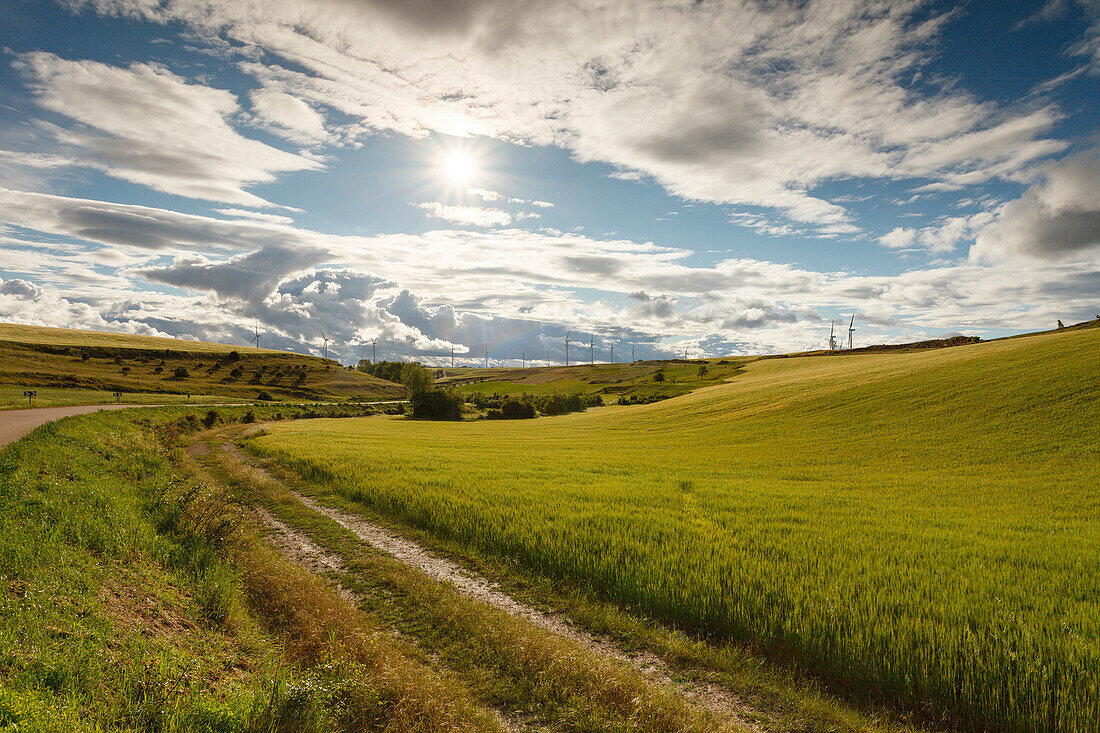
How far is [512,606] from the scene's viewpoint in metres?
9.80

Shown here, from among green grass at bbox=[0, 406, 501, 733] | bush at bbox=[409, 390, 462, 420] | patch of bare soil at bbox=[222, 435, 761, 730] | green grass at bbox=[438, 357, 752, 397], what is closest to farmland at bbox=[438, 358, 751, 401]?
green grass at bbox=[438, 357, 752, 397]

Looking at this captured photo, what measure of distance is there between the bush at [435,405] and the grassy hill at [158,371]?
3124 cm

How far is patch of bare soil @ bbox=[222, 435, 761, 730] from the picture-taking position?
696 centimetres

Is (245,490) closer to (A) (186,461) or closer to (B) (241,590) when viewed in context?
(A) (186,461)

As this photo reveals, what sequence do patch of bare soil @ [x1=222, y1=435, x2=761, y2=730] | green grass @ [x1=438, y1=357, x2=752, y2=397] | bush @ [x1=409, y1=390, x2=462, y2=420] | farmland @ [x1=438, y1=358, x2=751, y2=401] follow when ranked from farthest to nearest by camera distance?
green grass @ [x1=438, y1=357, x2=752, y2=397] → farmland @ [x1=438, y1=358, x2=751, y2=401] → bush @ [x1=409, y1=390, x2=462, y2=420] → patch of bare soil @ [x1=222, y1=435, x2=761, y2=730]

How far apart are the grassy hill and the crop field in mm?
69838

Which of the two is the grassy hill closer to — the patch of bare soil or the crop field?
the patch of bare soil

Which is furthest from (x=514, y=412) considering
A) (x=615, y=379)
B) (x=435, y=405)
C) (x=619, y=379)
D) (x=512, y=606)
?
(x=512, y=606)

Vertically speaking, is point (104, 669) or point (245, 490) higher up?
point (104, 669)

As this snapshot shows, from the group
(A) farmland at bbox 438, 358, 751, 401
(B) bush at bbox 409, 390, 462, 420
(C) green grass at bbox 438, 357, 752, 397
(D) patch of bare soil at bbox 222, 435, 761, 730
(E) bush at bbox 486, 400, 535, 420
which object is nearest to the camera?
(D) patch of bare soil at bbox 222, 435, 761, 730

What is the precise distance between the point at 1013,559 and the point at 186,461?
34035mm

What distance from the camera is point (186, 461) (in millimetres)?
26781

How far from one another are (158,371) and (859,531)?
131m

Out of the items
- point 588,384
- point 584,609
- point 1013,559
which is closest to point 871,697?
point 584,609
